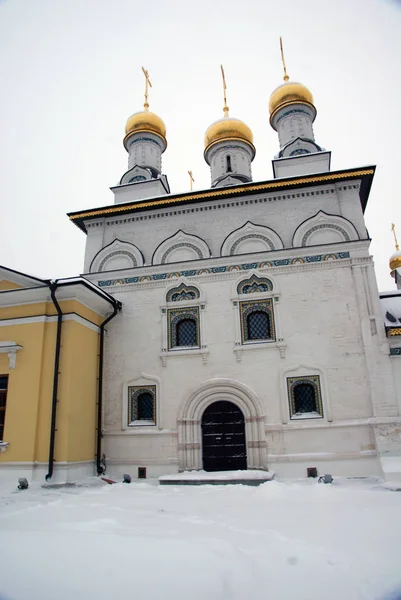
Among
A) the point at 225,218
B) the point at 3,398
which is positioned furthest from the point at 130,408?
the point at 225,218

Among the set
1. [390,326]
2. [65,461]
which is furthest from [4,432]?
[390,326]

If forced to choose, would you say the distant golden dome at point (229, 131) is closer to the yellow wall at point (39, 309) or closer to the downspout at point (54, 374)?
the yellow wall at point (39, 309)

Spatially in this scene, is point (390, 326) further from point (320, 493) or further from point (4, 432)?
point (4, 432)

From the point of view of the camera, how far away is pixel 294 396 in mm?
8438

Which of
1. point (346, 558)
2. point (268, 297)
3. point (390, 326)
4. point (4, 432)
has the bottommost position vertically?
point (346, 558)

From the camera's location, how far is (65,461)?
743cm

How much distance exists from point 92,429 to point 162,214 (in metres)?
4.98

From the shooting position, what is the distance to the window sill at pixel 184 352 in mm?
8898

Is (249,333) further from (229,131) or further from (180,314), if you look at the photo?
(229,131)

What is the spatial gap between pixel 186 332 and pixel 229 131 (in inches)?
256

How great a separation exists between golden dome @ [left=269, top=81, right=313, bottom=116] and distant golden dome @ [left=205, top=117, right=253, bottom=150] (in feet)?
3.34

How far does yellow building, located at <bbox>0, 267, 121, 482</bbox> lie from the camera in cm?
751

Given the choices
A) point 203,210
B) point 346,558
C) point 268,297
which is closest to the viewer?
point 346,558

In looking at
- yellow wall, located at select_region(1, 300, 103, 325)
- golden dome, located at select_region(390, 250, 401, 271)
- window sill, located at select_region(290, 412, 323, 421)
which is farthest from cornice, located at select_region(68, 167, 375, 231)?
golden dome, located at select_region(390, 250, 401, 271)
